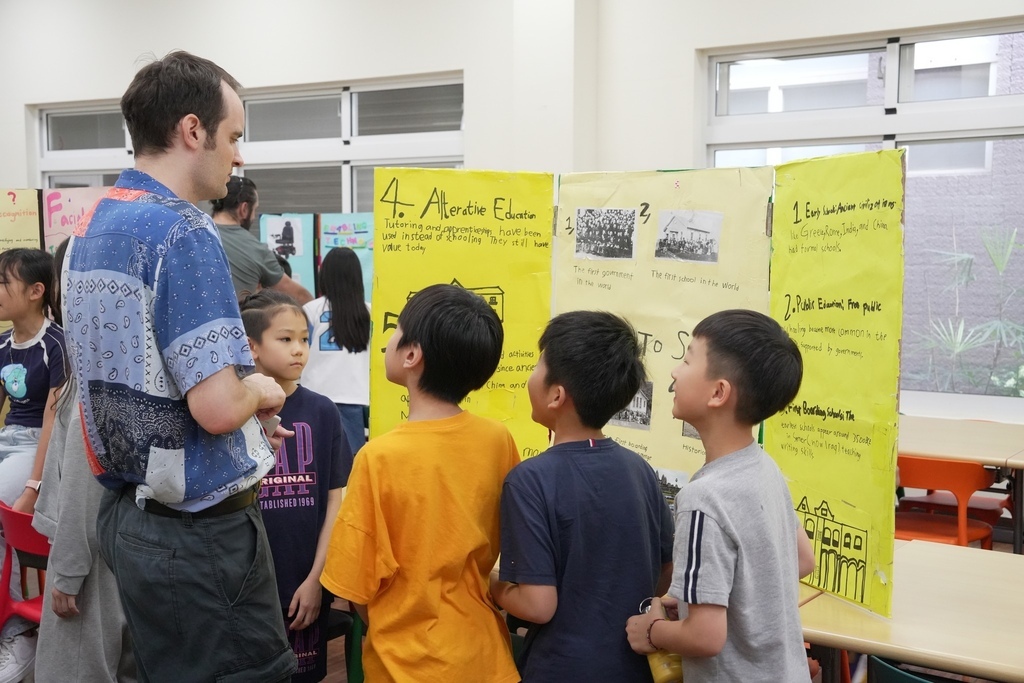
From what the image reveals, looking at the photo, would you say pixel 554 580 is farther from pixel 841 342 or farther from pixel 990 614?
pixel 990 614

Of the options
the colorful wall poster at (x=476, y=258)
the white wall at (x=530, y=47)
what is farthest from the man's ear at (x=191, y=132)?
the white wall at (x=530, y=47)

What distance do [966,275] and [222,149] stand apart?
16.1ft

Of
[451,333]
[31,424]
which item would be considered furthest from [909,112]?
[31,424]

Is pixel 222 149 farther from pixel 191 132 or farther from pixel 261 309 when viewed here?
pixel 261 309

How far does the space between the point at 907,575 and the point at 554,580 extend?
1.16 meters

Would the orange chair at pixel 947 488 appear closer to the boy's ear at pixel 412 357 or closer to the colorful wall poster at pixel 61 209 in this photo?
the boy's ear at pixel 412 357

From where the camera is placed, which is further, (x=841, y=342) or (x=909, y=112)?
(x=909, y=112)

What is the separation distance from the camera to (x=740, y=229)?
2.31 m

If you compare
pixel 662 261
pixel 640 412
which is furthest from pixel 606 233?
pixel 640 412

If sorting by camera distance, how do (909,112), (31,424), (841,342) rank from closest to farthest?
(841,342) < (31,424) < (909,112)

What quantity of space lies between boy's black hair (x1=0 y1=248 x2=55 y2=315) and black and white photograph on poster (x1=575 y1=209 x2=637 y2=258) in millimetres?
1881

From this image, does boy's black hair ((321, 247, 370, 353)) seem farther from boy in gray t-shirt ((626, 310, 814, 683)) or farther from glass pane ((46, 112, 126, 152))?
glass pane ((46, 112, 126, 152))

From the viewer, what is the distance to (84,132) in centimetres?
753

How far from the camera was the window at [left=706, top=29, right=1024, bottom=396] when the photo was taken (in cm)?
502
